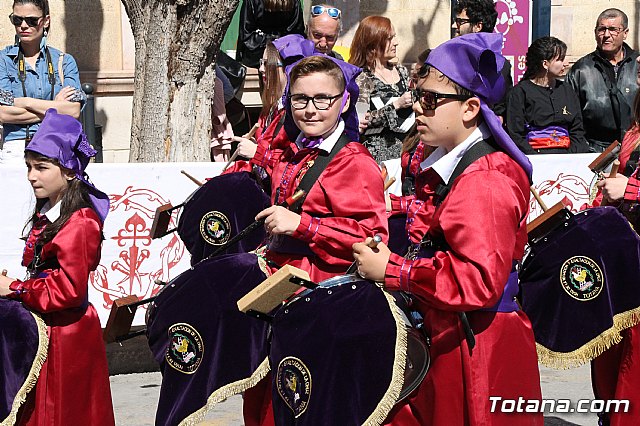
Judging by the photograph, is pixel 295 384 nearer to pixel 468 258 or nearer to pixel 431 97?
pixel 468 258

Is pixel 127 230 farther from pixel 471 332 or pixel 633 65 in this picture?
pixel 633 65

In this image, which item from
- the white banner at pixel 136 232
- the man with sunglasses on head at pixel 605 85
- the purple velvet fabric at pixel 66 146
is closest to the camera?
the purple velvet fabric at pixel 66 146

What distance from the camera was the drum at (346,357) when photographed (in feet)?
12.8

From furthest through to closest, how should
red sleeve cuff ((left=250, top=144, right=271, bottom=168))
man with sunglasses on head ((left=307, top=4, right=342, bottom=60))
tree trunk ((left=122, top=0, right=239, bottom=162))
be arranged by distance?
tree trunk ((left=122, top=0, right=239, bottom=162)), man with sunglasses on head ((left=307, top=4, right=342, bottom=60)), red sleeve cuff ((left=250, top=144, right=271, bottom=168))

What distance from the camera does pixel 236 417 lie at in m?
6.88

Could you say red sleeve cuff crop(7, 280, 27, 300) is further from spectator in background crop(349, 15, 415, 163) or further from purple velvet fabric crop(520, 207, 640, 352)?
spectator in background crop(349, 15, 415, 163)

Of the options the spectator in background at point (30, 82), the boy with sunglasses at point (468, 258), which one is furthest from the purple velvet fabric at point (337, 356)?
the spectator in background at point (30, 82)

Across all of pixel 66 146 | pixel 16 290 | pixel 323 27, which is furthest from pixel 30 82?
pixel 16 290

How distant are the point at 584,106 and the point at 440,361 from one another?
21.5 feet

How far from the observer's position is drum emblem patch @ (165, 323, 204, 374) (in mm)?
4938

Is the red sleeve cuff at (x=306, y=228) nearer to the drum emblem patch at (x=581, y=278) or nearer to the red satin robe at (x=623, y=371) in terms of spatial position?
the drum emblem patch at (x=581, y=278)

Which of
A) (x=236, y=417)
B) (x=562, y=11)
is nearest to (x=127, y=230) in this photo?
(x=236, y=417)

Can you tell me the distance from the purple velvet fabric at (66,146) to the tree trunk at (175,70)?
3955 millimetres

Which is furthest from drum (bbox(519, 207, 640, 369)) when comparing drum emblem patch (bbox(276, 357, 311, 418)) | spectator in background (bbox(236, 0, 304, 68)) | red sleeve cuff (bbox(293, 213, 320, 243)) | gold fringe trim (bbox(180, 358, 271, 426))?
spectator in background (bbox(236, 0, 304, 68))
